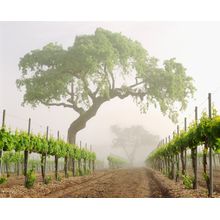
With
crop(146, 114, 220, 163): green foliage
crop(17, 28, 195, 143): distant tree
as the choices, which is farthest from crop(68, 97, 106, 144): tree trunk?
crop(146, 114, 220, 163): green foliage

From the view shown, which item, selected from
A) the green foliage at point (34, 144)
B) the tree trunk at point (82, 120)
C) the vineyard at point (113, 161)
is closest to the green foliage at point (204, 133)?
the green foliage at point (34, 144)

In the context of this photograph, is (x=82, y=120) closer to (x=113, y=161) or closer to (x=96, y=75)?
(x=96, y=75)

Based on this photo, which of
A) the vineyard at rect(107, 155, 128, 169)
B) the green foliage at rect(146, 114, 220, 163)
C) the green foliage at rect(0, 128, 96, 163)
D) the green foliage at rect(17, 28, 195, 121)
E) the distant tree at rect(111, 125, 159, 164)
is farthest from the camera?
the distant tree at rect(111, 125, 159, 164)

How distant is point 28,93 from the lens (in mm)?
38000

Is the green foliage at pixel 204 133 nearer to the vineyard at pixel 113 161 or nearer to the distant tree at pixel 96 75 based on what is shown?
the distant tree at pixel 96 75

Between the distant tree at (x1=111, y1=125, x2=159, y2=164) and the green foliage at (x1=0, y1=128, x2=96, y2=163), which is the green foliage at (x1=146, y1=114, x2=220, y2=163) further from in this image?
the distant tree at (x1=111, y1=125, x2=159, y2=164)

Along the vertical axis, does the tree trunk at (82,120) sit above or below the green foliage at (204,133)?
above

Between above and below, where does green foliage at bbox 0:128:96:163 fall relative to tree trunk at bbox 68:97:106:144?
below

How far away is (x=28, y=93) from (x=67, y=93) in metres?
3.62

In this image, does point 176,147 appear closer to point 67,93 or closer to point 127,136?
point 67,93

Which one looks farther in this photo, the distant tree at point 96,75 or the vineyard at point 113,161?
the vineyard at point 113,161

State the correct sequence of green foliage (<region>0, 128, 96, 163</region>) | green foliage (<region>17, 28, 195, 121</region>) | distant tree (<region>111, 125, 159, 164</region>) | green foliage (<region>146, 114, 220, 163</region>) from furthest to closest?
distant tree (<region>111, 125, 159, 164</region>), green foliage (<region>17, 28, 195, 121</region>), green foliage (<region>0, 128, 96, 163</region>), green foliage (<region>146, 114, 220, 163</region>)

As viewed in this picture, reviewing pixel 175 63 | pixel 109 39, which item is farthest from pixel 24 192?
pixel 175 63

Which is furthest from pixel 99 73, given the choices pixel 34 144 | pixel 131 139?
pixel 131 139
